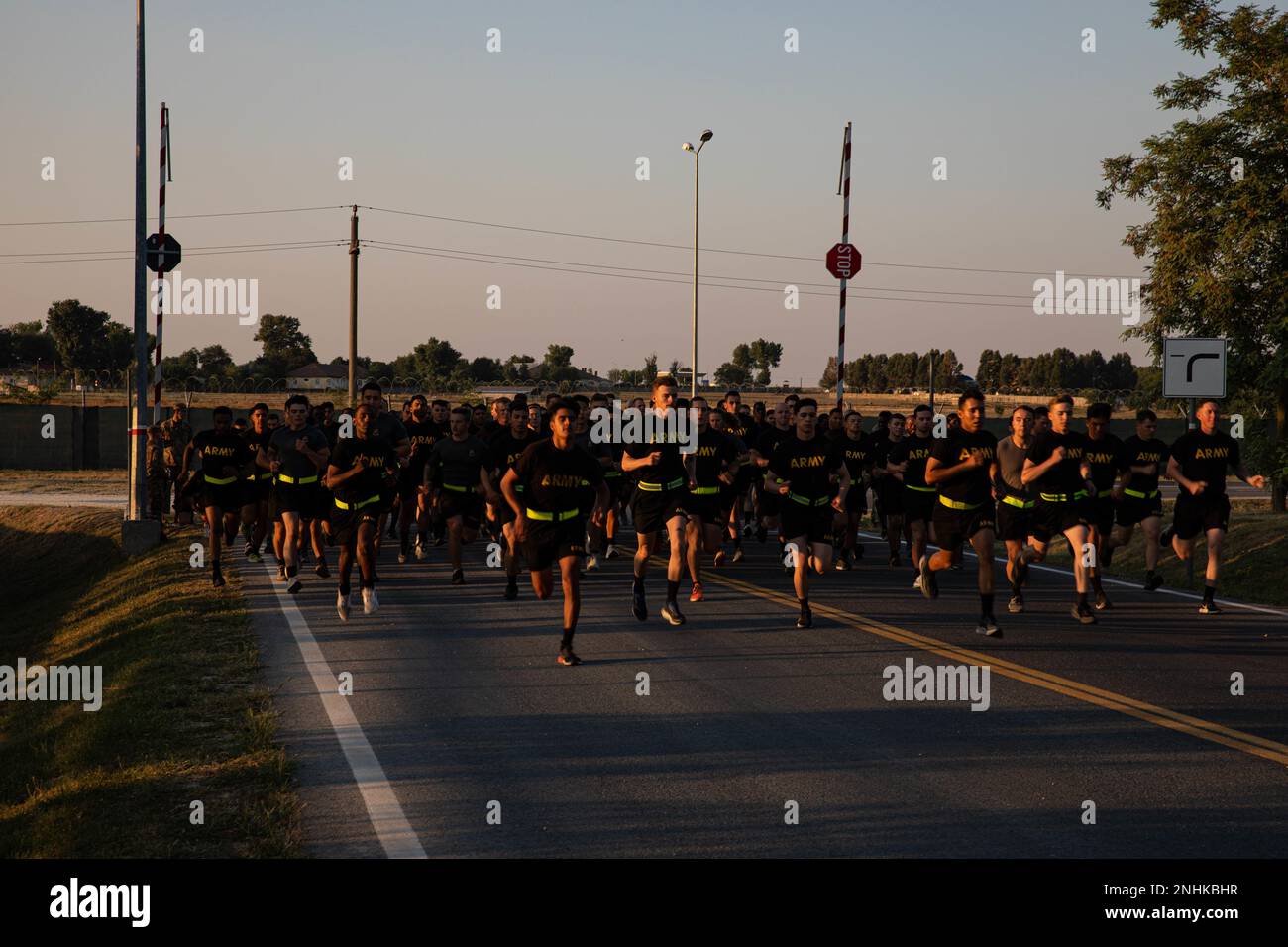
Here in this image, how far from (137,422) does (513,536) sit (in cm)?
736

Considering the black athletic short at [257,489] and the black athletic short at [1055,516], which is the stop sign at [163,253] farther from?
the black athletic short at [1055,516]

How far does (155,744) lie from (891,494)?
1188 centimetres

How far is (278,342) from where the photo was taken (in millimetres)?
118625

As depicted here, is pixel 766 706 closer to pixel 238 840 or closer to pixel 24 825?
pixel 238 840

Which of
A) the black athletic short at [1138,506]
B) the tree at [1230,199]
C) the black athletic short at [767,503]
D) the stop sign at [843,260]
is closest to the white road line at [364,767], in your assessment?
the black athletic short at [767,503]

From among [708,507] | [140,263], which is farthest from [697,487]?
[140,263]

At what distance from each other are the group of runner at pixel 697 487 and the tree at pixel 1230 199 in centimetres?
1461

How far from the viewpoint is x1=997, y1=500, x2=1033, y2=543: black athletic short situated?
1283 centimetres

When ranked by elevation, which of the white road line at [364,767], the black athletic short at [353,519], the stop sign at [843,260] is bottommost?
the white road line at [364,767]

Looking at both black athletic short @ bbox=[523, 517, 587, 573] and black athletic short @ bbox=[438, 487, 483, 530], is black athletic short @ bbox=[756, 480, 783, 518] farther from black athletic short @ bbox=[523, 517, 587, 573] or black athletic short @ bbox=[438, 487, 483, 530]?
black athletic short @ bbox=[523, 517, 587, 573]

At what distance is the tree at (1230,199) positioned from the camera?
A: 94.0ft

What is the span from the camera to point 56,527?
25.7m

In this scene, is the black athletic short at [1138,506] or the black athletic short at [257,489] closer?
the black athletic short at [257,489]
